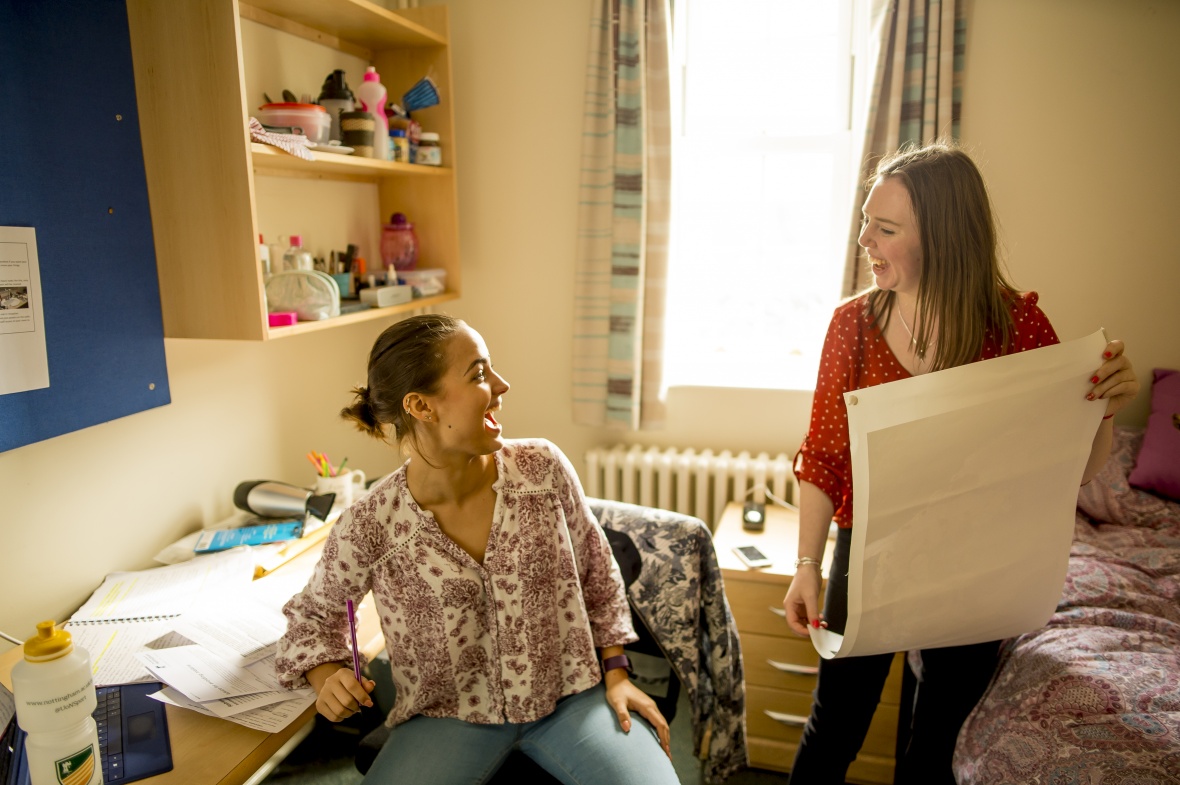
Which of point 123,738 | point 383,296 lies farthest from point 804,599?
point 383,296

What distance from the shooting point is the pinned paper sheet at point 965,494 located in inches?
46.9

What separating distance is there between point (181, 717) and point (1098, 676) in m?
1.51

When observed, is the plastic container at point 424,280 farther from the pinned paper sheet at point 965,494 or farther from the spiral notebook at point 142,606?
the pinned paper sheet at point 965,494

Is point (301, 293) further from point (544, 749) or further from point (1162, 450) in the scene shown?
point (1162, 450)

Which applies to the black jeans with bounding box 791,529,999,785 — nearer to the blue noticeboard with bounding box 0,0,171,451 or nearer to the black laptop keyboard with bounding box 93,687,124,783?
the black laptop keyboard with bounding box 93,687,124,783

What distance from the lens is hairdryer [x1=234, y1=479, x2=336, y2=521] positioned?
1.92m

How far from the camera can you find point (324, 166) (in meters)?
2.09

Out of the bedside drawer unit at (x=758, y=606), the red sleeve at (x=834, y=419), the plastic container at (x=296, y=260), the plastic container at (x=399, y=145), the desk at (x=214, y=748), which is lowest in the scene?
the bedside drawer unit at (x=758, y=606)

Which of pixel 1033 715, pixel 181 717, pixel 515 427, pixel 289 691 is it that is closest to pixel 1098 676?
pixel 1033 715

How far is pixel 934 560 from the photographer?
128 centimetres

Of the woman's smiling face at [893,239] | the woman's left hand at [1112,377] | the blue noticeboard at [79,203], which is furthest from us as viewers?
the blue noticeboard at [79,203]

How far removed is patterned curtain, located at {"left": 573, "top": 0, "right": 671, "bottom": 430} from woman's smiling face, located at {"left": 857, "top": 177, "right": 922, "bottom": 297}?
1216mm

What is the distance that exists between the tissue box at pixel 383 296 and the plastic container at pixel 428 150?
0.40m

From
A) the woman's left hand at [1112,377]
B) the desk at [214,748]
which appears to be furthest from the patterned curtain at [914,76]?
the desk at [214,748]
